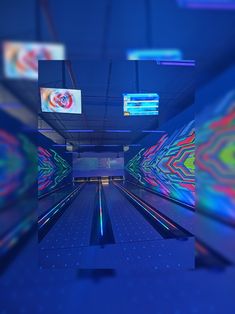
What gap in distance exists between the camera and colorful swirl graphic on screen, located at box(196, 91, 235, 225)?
378cm

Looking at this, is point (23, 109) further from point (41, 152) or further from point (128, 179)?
point (128, 179)

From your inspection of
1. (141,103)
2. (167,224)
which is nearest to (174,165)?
(167,224)

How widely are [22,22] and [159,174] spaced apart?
7.44 metres

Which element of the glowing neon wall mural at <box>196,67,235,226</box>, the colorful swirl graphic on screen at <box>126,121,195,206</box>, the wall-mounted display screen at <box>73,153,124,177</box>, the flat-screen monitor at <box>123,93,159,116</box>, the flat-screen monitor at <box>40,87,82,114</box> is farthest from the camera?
the wall-mounted display screen at <box>73,153,124,177</box>

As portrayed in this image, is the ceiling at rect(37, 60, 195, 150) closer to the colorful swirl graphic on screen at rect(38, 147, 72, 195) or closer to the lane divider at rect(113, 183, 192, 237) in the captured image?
the colorful swirl graphic on screen at rect(38, 147, 72, 195)

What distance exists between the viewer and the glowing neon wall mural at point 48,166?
809 cm

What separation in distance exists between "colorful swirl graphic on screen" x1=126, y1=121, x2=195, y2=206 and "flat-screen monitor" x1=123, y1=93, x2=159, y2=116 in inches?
73.9

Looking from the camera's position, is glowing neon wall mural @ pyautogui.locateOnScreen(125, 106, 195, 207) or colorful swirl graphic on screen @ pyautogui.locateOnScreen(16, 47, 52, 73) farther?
glowing neon wall mural @ pyautogui.locateOnScreen(125, 106, 195, 207)

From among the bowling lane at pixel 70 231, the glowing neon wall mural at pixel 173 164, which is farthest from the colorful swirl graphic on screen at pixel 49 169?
the glowing neon wall mural at pixel 173 164

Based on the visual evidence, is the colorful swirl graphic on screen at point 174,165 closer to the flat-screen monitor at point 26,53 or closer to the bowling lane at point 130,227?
the bowling lane at point 130,227

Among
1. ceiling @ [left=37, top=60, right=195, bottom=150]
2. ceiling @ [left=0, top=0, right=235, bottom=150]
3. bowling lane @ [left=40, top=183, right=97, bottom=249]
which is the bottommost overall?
bowling lane @ [left=40, top=183, right=97, bottom=249]

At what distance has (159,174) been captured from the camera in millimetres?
8602

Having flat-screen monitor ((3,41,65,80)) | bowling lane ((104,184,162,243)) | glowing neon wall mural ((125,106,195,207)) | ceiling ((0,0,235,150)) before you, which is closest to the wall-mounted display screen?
glowing neon wall mural ((125,106,195,207))

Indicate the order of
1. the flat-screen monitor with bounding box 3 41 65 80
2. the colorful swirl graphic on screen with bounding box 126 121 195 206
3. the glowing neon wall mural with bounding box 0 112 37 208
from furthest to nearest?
the colorful swirl graphic on screen with bounding box 126 121 195 206 → the glowing neon wall mural with bounding box 0 112 37 208 → the flat-screen monitor with bounding box 3 41 65 80
